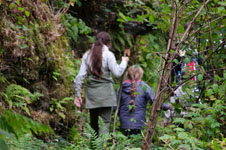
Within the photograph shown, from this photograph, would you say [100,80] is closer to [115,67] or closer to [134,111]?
[115,67]

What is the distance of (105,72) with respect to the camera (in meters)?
5.15

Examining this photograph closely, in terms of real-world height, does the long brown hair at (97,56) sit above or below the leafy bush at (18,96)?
above

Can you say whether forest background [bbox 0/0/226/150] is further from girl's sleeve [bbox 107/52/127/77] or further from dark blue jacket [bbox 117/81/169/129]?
girl's sleeve [bbox 107/52/127/77]

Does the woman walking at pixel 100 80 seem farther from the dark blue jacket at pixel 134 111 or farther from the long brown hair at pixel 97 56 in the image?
the dark blue jacket at pixel 134 111

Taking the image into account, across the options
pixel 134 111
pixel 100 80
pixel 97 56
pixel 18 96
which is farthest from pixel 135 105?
pixel 18 96

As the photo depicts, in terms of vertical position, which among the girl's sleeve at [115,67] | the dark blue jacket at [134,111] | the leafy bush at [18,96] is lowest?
the dark blue jacket at [134,111]

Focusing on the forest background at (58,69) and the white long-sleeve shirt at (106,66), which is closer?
the forest background at (58,69)

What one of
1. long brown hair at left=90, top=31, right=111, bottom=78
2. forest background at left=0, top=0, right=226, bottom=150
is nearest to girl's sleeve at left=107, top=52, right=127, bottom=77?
long brown hair at left=90, top=31, right=111, bottom=78

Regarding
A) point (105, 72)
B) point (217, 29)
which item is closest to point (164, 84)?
point (217, 29)

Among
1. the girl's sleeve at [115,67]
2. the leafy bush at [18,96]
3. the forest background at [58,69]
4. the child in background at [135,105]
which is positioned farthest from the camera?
the child in background at [135,105]

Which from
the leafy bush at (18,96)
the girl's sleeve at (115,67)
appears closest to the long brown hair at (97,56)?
the girl's sleeve at (115,67)

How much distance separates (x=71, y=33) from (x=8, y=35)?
2.83m

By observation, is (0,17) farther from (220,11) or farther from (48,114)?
(220,11)

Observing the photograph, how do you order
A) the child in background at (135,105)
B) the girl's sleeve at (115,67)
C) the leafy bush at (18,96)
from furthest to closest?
1. the child in background at (135,105)
2. the girl's sleeve at (115,67)
3. the leafy bush at (18,96)
